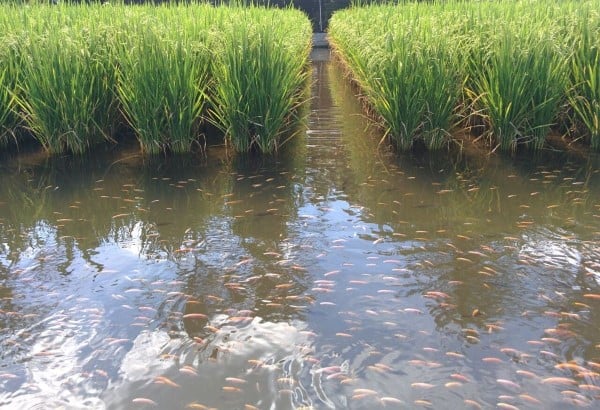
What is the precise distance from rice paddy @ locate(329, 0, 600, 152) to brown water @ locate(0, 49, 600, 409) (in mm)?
636

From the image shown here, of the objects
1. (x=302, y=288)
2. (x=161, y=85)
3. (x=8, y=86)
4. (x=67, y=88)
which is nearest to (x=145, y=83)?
(x=161, y=85)

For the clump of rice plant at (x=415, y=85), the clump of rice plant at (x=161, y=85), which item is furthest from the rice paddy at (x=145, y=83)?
the clump of rice plant at (x=415, y=85)

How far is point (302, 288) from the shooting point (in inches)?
117

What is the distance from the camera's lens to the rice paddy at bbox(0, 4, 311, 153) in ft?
17.3

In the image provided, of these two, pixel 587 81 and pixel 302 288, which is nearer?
pixel 302 288

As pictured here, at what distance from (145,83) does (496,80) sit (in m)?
3.47

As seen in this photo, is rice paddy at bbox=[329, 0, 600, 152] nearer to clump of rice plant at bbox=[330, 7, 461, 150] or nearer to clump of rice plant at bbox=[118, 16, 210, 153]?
clump of rice plant at bbox=[330, 7, 461, 150]

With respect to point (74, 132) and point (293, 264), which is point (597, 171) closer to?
point (293, 264)

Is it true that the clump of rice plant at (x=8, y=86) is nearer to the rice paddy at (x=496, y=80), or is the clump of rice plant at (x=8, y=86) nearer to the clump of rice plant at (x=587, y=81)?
the rice paddy at (x=496, y=80)

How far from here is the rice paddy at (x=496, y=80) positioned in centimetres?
520

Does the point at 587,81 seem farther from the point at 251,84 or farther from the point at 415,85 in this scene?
the point at 251,84

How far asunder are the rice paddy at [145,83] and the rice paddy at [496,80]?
1188mm

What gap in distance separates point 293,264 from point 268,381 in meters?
1.08

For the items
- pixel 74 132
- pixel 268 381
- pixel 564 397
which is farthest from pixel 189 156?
pixel 564 397
